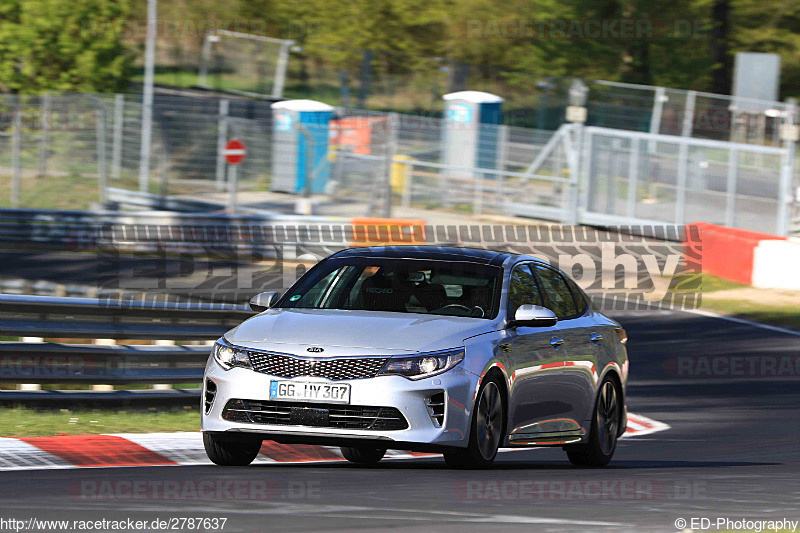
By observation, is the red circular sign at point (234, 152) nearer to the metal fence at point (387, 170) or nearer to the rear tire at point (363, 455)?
the metal fence at point (387, 170)

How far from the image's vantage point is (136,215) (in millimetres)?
25953

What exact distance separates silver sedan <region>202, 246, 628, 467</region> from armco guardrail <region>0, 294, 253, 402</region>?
2.24 m

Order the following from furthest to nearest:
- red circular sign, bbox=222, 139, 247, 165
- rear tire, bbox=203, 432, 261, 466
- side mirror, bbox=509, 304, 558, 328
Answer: red circular sign, bbox=222, 139, 247, 165 → side mirror, bbox=509, 304, 558, 328 → rear tire, bbox=203, 432, 261, 466

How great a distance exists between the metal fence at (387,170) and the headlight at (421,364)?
18.9 meters

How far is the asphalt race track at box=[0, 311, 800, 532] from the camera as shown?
609 centimetres

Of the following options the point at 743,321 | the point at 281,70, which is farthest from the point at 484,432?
the point at 281,70

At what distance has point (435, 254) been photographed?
9.02 meters

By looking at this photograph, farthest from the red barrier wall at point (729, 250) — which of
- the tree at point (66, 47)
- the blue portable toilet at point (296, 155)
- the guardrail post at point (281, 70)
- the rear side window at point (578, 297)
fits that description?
the tree at point (66, 47)

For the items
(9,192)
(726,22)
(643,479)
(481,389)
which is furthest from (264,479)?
(726,22)

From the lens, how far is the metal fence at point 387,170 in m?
26.5

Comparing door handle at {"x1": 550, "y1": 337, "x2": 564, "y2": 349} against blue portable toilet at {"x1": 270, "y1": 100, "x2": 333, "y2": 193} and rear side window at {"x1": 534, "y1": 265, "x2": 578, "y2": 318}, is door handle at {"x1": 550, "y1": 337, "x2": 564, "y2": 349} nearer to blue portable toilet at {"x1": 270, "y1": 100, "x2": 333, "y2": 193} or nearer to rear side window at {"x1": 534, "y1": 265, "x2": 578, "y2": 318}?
rear side window at {"x1": 534, "y1": 265, "x2": 578, "y2": 318}

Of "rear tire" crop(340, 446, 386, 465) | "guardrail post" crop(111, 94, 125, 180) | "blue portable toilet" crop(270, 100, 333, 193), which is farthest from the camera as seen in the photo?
"guardrail post" crop(111, 94, 125, 180)

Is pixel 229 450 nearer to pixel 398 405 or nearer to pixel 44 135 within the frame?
pixel 398 405

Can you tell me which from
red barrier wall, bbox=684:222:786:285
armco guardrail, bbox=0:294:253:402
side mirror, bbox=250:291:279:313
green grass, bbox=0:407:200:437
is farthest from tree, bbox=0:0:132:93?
side mirror, bbox=250:291:279:313
